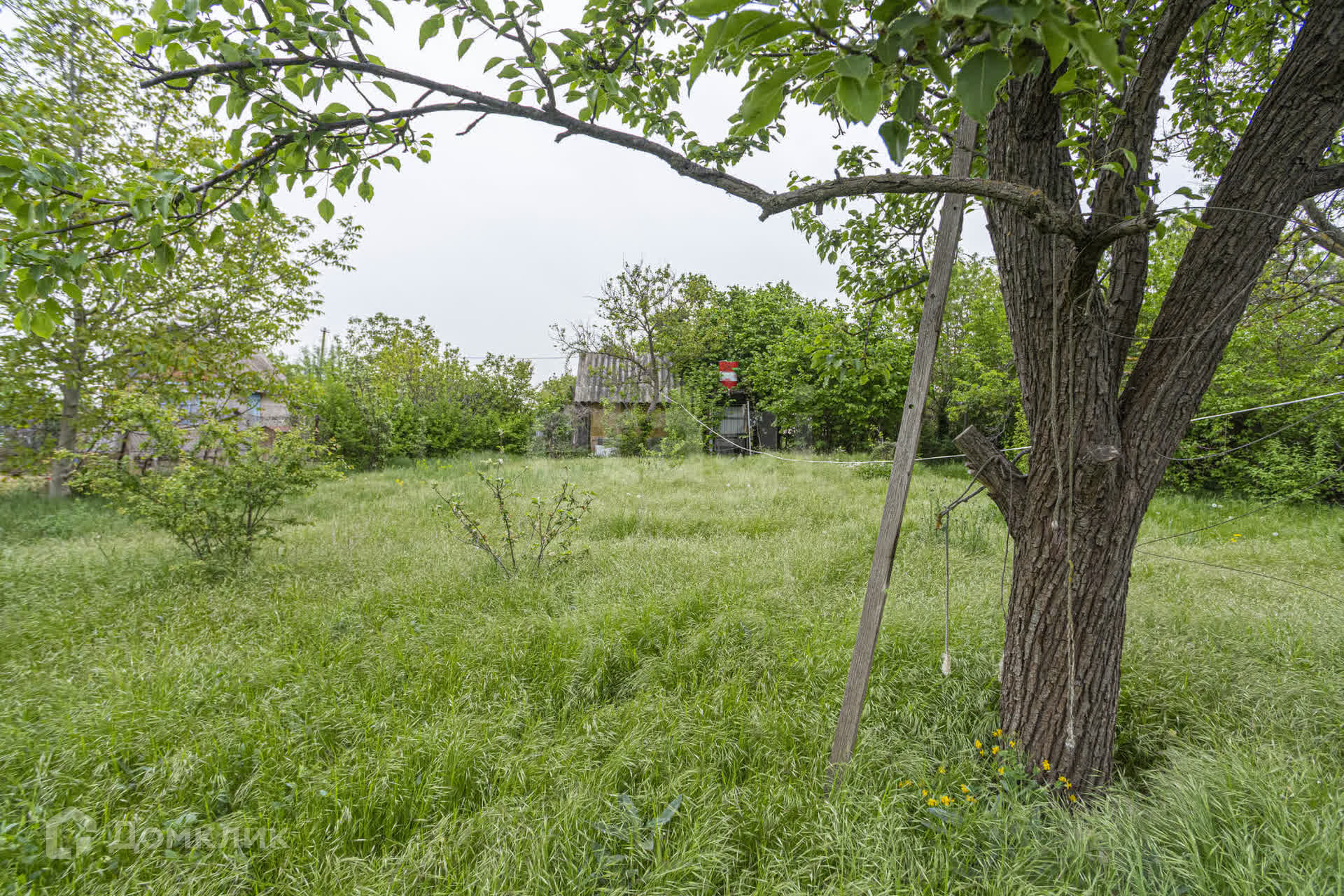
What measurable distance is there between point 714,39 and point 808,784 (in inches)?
95.2

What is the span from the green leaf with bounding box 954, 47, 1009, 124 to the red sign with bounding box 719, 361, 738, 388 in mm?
15871

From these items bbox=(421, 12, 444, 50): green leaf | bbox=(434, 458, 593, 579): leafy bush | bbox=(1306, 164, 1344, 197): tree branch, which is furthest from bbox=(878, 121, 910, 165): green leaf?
bbox=(434, 458, 593, 579): leafy bush

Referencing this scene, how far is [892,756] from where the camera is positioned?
87.5 inches

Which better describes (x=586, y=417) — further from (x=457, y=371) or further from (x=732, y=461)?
(x=732, y=461)

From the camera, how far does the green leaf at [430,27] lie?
1.51 metres

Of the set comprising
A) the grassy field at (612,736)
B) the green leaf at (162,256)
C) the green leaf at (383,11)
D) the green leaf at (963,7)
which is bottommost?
the grassy field at (612,736)

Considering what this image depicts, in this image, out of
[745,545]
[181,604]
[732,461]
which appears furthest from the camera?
[732,461]

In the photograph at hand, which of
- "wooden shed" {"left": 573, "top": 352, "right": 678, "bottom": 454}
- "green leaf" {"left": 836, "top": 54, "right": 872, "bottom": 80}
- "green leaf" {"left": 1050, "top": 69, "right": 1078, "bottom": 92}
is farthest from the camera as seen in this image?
"wooden shed" {"left": 573, "top": 352, "right": 678, "bottom": 454}

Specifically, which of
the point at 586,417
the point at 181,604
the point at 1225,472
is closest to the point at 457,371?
the point at 586,417

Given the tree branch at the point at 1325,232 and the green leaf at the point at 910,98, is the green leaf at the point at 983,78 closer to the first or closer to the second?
the green leaf at the point at 910,98

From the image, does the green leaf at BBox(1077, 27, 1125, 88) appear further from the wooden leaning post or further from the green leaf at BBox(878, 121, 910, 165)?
the wooden leaning post

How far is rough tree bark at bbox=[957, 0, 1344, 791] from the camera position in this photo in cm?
162

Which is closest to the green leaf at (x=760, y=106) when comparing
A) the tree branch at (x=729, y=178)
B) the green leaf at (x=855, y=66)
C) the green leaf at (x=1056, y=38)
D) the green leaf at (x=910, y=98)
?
the green leaf at (x=855, y=66)

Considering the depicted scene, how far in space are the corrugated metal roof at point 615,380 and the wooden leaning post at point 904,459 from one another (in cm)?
1481
